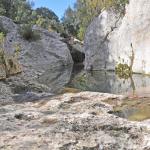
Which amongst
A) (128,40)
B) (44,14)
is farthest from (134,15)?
(44,14)

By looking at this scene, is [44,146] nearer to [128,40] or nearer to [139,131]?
[139,131]

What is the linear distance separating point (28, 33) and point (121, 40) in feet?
25.2

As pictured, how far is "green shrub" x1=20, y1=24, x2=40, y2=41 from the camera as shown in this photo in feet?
109

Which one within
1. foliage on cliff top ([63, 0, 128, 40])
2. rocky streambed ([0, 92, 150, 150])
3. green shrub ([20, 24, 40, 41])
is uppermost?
foliage on cliff top ([63, 0, 128, 40])

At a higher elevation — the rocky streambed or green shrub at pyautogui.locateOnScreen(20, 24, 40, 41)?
green shrub at pyautogui.locateOnScreen(20, 24, 40, 41)

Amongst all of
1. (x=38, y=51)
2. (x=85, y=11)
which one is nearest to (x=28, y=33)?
(x=38, y=51)

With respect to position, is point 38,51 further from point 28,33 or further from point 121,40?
point 121,40

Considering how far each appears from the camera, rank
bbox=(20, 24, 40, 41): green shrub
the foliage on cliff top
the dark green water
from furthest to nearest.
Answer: bbox=(20, 24, 40, 41): green shrub < the foliage on cliff top < the dark green water

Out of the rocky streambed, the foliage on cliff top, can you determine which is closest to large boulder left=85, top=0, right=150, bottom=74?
the foliage on cliff top

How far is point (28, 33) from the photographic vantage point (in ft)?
110

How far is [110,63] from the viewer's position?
32312mm

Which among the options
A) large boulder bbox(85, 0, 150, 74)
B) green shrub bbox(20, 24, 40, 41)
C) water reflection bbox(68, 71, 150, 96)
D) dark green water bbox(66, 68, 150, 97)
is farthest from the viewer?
green shrub bbox(20, 24, 40, 41)

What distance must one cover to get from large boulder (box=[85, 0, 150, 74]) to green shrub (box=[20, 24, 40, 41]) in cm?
470

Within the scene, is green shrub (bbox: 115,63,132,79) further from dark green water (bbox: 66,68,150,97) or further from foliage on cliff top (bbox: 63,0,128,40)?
foliage on cliff top (bbox: 63,0,128,40)
